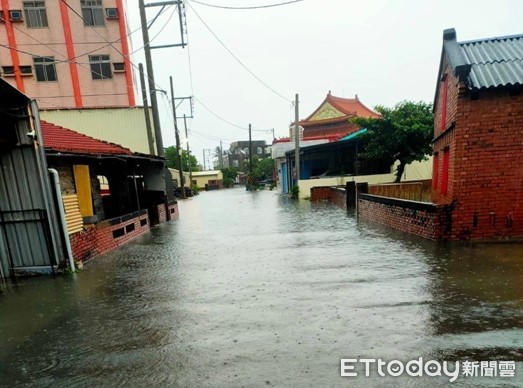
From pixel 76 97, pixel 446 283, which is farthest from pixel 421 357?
pixel 76 97

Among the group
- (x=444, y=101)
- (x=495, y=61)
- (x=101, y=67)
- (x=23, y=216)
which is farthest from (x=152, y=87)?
(x=495, y=61)

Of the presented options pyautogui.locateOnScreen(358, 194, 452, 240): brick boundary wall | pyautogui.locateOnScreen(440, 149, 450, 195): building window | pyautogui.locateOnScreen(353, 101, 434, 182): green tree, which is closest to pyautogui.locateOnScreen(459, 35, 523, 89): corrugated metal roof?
pyautogui.locateOnScreen(440, 149, 450, 195): building window

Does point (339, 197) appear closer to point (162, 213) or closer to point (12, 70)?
point (162, 213)

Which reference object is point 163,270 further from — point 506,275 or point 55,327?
point 506,275

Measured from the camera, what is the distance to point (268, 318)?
12.2 ft

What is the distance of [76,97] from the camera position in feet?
67.8

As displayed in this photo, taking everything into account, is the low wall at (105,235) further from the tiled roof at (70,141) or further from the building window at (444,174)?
the building window at (444,174)

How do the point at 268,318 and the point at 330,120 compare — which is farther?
the point at 330,120

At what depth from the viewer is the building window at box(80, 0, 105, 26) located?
20625 mm

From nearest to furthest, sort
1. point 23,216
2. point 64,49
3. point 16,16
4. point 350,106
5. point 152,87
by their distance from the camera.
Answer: point 23,216, point 152,87, point 16,16, point 64,49, point 350,106

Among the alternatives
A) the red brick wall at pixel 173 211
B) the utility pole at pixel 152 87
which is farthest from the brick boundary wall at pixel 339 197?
the utility pole at pixel 152 87

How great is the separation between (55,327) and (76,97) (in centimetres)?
2151

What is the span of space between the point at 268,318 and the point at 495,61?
7.77 meters

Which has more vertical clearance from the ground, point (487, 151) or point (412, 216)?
point (487, 151)
